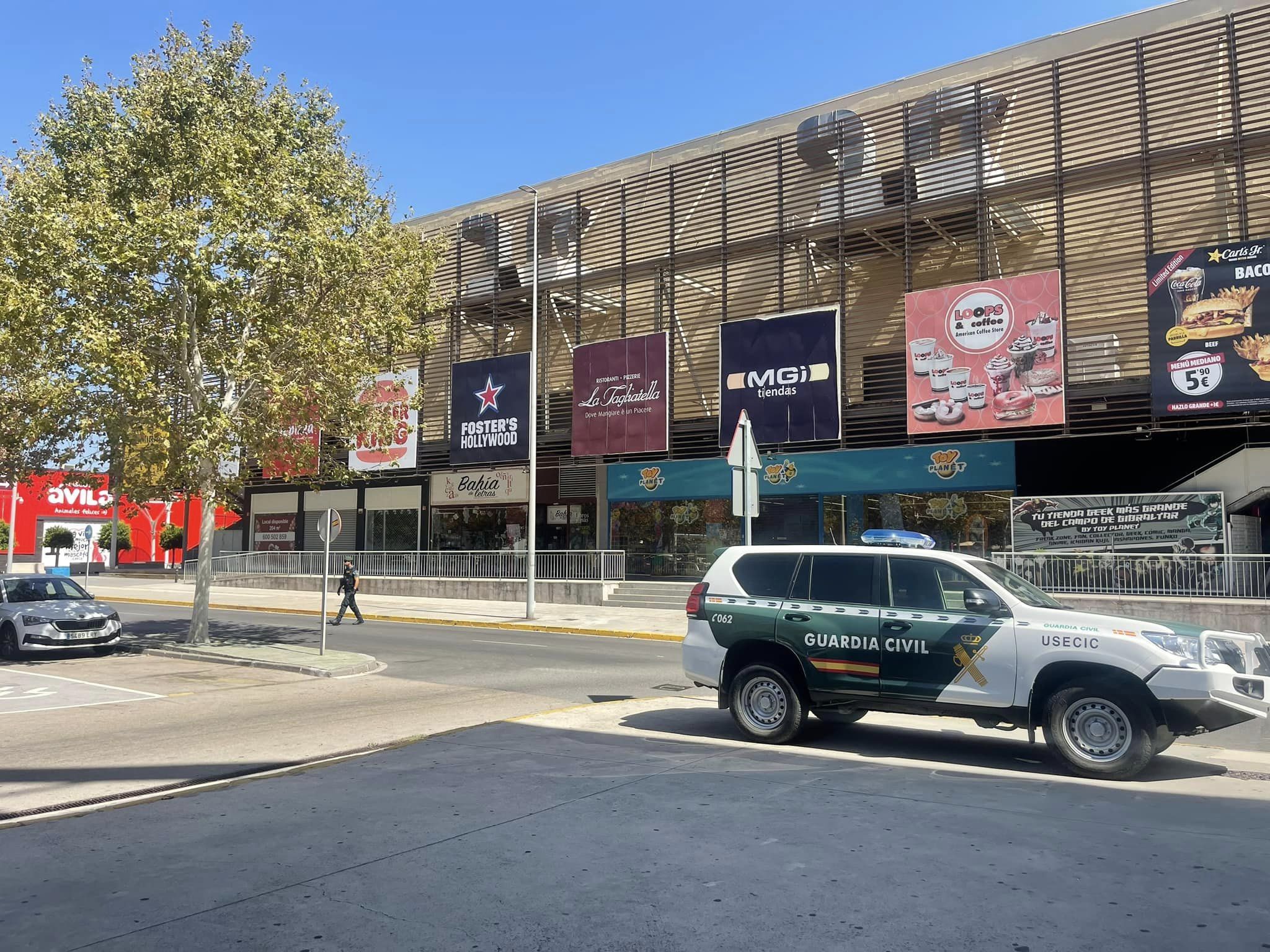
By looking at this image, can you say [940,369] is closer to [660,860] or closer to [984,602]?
[984,602]

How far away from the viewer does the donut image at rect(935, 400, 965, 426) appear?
2423 cm

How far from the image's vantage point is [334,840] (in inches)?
226

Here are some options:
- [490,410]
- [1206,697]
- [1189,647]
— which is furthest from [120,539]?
[1206,697]

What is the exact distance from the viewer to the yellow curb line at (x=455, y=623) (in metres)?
21.1

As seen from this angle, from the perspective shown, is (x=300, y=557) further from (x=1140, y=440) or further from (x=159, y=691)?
(x=1140, y=440)

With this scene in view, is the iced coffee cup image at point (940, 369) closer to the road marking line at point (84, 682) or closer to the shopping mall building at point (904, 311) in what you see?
the shopping mall building at point (904, 311)

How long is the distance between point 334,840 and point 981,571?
5697 millimetres

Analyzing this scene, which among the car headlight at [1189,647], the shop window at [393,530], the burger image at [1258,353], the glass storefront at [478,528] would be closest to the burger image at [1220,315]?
the burger image at [1258,353]

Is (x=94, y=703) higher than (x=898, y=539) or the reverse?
the reverse

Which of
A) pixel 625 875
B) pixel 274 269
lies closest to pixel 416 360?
pixel 274 269

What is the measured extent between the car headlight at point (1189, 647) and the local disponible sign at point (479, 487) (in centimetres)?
2761

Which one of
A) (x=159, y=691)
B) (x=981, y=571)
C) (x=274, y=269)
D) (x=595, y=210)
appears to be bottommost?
(x=159, y=691)

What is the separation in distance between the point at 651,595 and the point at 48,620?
15715 millimetres

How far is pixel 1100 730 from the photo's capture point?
7.48 m
